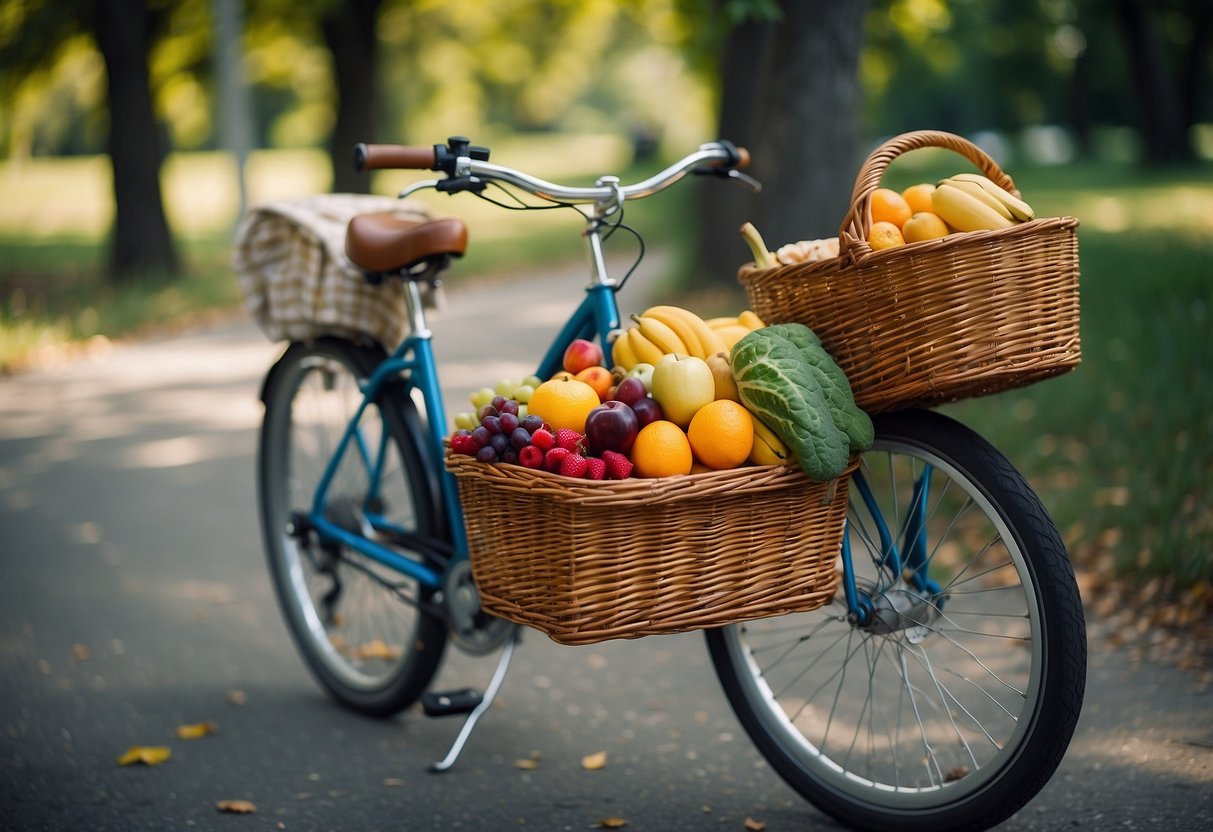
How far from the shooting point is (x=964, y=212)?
2469 millimetres

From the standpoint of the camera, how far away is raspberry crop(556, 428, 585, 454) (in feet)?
8.08

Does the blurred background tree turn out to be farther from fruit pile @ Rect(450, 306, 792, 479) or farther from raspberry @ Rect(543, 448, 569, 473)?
raspberry @ Rect(543, 448, 569, 473)

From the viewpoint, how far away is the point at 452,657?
4.11 meters

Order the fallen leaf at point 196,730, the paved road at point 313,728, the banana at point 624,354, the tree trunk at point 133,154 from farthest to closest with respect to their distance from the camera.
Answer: the tree trunk at point 133,154
the fallen leaf at point 196,730
the paved road at point 313,728
the banana at point 624,354

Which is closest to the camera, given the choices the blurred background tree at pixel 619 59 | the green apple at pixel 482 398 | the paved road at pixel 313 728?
the green apple at pixel 482 398

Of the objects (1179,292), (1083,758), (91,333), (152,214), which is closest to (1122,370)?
(1179,292)

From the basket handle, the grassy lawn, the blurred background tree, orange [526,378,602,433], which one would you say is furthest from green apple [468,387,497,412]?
the blurred background tree

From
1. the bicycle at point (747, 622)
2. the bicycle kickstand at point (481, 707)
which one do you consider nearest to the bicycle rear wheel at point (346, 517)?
the bicycle at point (747, 622)

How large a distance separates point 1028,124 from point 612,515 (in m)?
54.1

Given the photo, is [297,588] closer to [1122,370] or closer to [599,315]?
[599,315]

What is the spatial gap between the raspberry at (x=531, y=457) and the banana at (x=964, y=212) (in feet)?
3.12

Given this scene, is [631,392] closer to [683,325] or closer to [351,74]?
[683,325]

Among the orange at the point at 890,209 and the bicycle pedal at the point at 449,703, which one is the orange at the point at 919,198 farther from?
the bicycle pedal at the point at 449,703

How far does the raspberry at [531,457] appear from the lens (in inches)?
97.1
